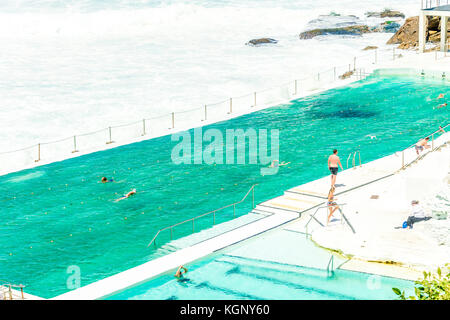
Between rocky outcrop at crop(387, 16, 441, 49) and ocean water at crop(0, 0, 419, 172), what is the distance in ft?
12.0

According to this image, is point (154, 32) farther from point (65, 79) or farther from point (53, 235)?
point (53, 235)

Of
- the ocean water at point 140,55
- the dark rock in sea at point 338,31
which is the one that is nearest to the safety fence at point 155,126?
the ocean water at point 140,55

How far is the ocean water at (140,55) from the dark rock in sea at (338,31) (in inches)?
82.9

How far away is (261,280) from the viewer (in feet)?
51.2

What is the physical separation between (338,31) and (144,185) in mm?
58505

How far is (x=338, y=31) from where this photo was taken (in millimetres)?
79000

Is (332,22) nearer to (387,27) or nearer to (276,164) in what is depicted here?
(387,27)

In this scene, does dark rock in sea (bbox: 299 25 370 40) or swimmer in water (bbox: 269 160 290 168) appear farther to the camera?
dark rock in sea (bbox: 299 25 370 40)

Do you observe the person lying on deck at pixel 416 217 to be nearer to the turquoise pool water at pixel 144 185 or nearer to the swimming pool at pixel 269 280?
the swimming pool at pixel 269 280

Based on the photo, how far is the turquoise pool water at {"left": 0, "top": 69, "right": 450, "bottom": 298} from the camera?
19000mm

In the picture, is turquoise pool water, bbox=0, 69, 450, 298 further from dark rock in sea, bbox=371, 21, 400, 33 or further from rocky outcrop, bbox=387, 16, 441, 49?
dark rock in sea, bbox=371, 21, 400, 33

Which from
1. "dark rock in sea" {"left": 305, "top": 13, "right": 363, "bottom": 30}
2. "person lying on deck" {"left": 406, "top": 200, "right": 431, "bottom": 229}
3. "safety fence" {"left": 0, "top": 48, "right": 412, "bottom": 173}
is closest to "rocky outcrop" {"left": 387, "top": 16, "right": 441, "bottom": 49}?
"safety fence" {"left": 0, "top": 48, "right": 412, "bottom": 173}

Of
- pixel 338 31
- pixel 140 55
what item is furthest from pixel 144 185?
pixel 338 31

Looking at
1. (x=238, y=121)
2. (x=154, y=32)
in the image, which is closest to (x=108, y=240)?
(x=238, y=121)
